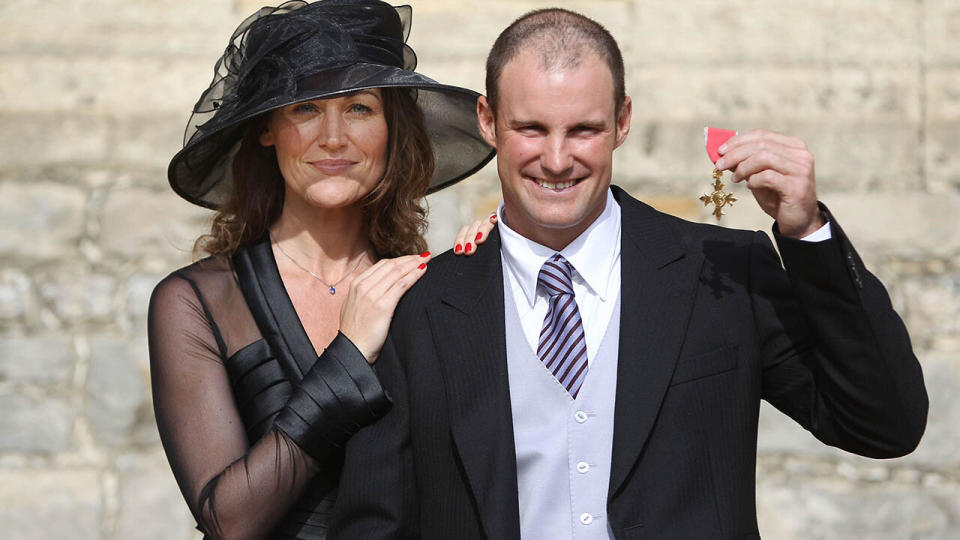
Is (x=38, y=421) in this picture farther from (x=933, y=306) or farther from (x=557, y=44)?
(x=933, y=306)

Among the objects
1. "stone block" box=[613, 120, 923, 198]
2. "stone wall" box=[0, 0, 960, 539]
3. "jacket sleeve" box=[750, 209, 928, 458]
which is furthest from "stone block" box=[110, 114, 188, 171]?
"jacket sleeve" box=[750, 209, 928, 458]

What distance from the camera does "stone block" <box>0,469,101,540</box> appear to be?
13.6ft

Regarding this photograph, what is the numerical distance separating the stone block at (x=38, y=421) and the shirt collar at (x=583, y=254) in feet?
8.26

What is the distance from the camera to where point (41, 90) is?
4305 millimetres

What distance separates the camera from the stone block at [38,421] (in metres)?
4.14

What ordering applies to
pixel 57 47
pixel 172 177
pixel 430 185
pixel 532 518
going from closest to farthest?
pixel 532 518 < pixel 172 177 < pixel 430 185 < pixel 57 47

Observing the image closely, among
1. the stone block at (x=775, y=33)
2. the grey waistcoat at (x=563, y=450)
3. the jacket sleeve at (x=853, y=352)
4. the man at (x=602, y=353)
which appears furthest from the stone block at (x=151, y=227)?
the jacket sleeve at (x=853, y=352)

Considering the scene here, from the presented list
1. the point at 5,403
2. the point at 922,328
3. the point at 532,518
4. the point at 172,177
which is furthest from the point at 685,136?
the point at 5,403

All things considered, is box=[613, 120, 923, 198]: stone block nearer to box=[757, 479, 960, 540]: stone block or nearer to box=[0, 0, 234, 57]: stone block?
box=[757, 479, 960, 540]: stone block

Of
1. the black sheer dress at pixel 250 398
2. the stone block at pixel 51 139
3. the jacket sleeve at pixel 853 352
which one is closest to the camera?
the jacket sleeve at pixel 853 352

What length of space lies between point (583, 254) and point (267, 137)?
3.07ft

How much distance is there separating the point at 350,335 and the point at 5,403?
2342 mm

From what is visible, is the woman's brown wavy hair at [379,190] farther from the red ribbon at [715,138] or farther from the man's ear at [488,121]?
the red ribbon at [715,138]

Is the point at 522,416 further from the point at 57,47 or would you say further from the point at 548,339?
the point at 57,47
